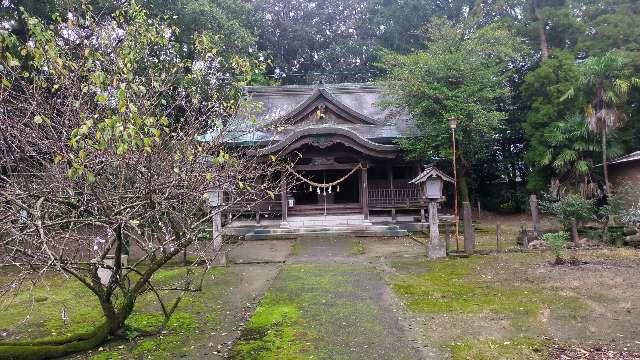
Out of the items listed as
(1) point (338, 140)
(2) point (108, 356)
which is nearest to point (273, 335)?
(2) point (108, 356)

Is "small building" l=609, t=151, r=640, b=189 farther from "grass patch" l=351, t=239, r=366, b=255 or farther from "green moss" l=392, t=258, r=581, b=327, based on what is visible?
"green moss" l=392, t=258, r=581, b=327

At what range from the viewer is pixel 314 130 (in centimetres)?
1861

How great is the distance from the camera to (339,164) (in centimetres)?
2014

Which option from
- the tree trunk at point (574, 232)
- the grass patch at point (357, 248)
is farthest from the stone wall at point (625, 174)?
the grass patch at point (357, 248)

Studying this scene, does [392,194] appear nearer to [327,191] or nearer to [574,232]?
[327,191]

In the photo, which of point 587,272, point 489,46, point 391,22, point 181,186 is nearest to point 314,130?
point 489,46

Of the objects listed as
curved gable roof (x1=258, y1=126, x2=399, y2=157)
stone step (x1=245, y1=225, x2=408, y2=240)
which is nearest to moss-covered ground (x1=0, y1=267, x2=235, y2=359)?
stone step (x1=245, y1=225, x2=408, y2=240)

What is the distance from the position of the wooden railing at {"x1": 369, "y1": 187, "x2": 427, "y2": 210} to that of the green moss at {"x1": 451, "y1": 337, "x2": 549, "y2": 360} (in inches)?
541

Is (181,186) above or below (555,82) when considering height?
below

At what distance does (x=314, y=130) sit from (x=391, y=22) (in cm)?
1751

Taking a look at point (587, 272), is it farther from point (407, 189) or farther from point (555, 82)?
point (555, 82)

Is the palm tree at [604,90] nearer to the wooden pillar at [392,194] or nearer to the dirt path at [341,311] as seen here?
the wooden pillar at [392,194]

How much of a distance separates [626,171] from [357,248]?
429 inches

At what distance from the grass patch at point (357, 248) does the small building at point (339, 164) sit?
9.97ft
